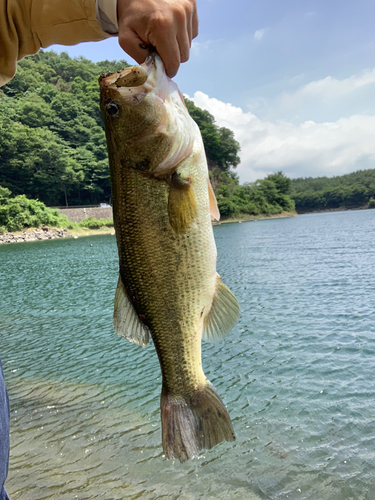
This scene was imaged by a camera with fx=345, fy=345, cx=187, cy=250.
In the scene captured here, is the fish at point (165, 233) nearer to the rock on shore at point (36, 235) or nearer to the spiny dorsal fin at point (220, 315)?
the spiny dorsal fin at point (220, 315)

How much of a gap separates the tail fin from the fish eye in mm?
1769

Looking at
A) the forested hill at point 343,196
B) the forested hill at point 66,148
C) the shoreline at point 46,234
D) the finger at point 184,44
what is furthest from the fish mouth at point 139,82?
the forested hill at point 343,196

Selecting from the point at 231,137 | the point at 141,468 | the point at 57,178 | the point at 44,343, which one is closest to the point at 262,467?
the point at 141,468

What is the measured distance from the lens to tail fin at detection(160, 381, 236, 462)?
205 centimetres

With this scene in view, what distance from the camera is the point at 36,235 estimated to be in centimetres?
5547

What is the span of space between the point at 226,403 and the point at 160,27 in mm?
6156

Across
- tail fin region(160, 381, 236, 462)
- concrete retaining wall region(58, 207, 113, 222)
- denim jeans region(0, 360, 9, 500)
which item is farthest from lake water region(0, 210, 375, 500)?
concrete retaining wall region(58, 207, 113, 222)

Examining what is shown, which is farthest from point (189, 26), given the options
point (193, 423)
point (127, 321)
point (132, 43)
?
point (193, 423)

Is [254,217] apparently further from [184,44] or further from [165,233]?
[184,44]

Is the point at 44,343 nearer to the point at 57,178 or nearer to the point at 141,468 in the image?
the point at 141,468

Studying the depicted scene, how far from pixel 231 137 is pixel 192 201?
112 metres

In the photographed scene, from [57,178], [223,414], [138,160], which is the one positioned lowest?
[223,414]

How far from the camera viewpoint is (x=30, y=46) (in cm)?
196

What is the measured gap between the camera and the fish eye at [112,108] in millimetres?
1982
